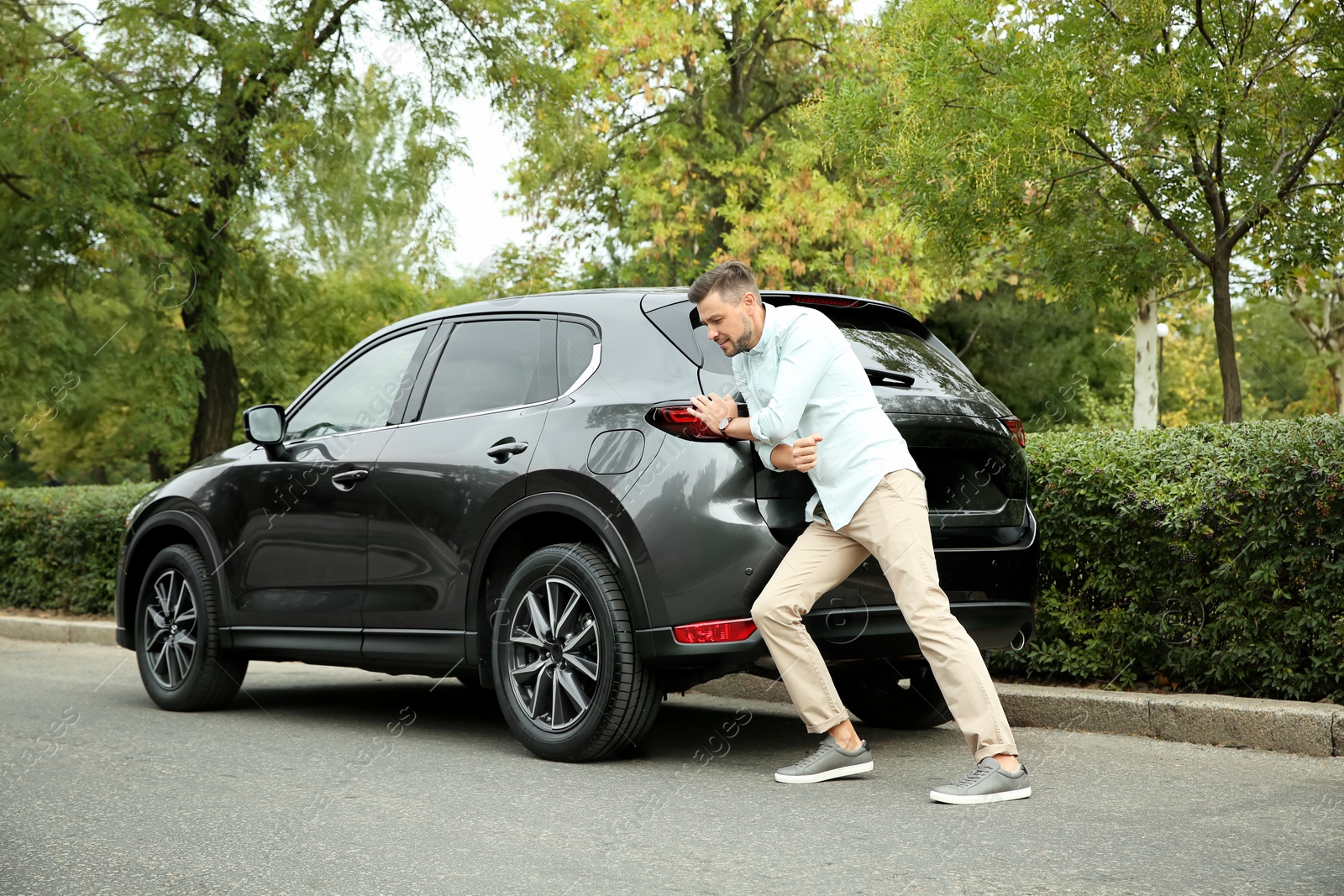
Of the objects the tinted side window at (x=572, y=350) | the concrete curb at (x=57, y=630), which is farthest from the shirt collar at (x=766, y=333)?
the concrete curb at (x=57, y=630)

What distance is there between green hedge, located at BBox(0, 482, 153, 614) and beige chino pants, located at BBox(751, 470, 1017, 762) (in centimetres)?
836

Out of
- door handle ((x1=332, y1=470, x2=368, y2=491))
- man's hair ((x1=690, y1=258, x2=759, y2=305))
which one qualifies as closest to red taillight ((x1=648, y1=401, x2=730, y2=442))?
man's hair ((x1=690, y1=258, x2=759, y2=305))

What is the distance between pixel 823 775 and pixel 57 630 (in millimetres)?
8563

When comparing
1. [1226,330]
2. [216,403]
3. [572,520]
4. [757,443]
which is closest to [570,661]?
[572,520]

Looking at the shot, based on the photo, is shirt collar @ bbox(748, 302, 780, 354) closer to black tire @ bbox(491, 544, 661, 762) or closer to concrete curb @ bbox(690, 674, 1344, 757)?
black tire @ bbox(491, 544, 661, 762)

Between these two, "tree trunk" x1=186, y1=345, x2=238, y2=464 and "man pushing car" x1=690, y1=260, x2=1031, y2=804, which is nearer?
"man pushing car" x1=690, y1=260, x2=1031, y2=804

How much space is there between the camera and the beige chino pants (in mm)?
4684

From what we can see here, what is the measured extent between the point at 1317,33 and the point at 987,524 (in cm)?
559

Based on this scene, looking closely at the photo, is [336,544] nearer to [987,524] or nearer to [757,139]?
[987,524]

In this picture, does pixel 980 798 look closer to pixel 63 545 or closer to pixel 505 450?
pixel 505 450

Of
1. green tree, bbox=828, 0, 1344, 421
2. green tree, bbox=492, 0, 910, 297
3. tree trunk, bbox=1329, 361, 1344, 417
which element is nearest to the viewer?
green tree, bbox=828, 0, 1344, 421

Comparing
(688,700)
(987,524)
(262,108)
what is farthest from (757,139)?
(987,524)

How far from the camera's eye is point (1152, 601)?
6.25 m

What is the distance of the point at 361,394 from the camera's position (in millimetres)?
6512
